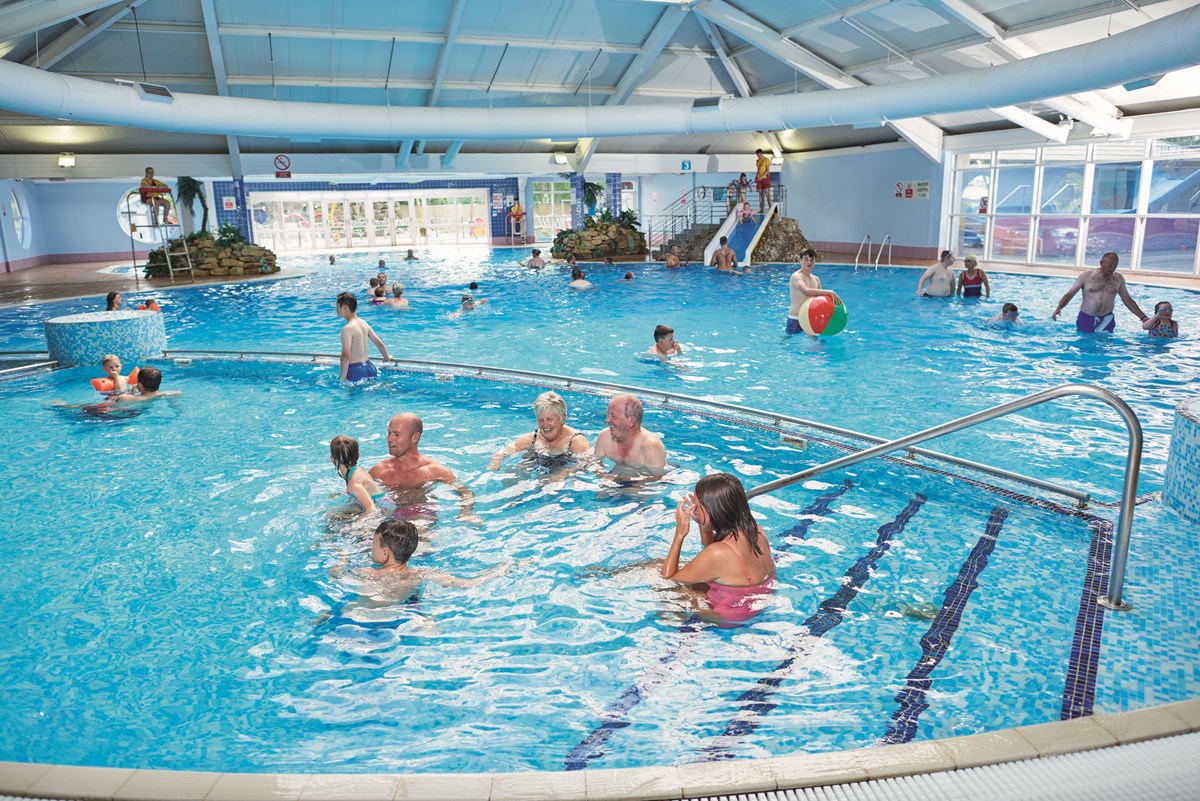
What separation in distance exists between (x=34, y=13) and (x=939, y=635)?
13.7m

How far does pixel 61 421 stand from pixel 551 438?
16.9 ft

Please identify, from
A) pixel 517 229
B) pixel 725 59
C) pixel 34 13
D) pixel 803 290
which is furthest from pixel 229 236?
pixel 803 290

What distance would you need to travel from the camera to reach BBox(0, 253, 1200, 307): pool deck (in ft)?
52.7

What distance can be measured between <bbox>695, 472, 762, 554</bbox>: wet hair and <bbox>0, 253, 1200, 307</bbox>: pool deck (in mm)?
15376

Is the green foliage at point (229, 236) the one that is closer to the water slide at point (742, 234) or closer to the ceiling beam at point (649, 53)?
the ceiling beam at point (649, 53)

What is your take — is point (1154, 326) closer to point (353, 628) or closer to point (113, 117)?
point (353, 628)

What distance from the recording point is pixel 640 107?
17516 mm

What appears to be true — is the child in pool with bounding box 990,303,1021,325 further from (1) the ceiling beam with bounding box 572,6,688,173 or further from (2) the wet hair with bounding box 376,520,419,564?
(2) the wet hair with bounding box 376,520,419,564

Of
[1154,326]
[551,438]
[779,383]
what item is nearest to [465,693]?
[551,438]

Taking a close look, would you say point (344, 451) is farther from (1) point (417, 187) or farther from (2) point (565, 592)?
(1) point (417, 187)

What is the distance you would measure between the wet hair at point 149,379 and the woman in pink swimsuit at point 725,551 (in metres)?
6.41

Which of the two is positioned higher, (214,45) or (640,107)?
(214,45)

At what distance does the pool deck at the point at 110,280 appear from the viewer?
16078mm

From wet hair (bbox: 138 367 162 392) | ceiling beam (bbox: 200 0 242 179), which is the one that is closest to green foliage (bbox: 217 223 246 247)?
ceiling beam (bbox: 200 0 242 179)
